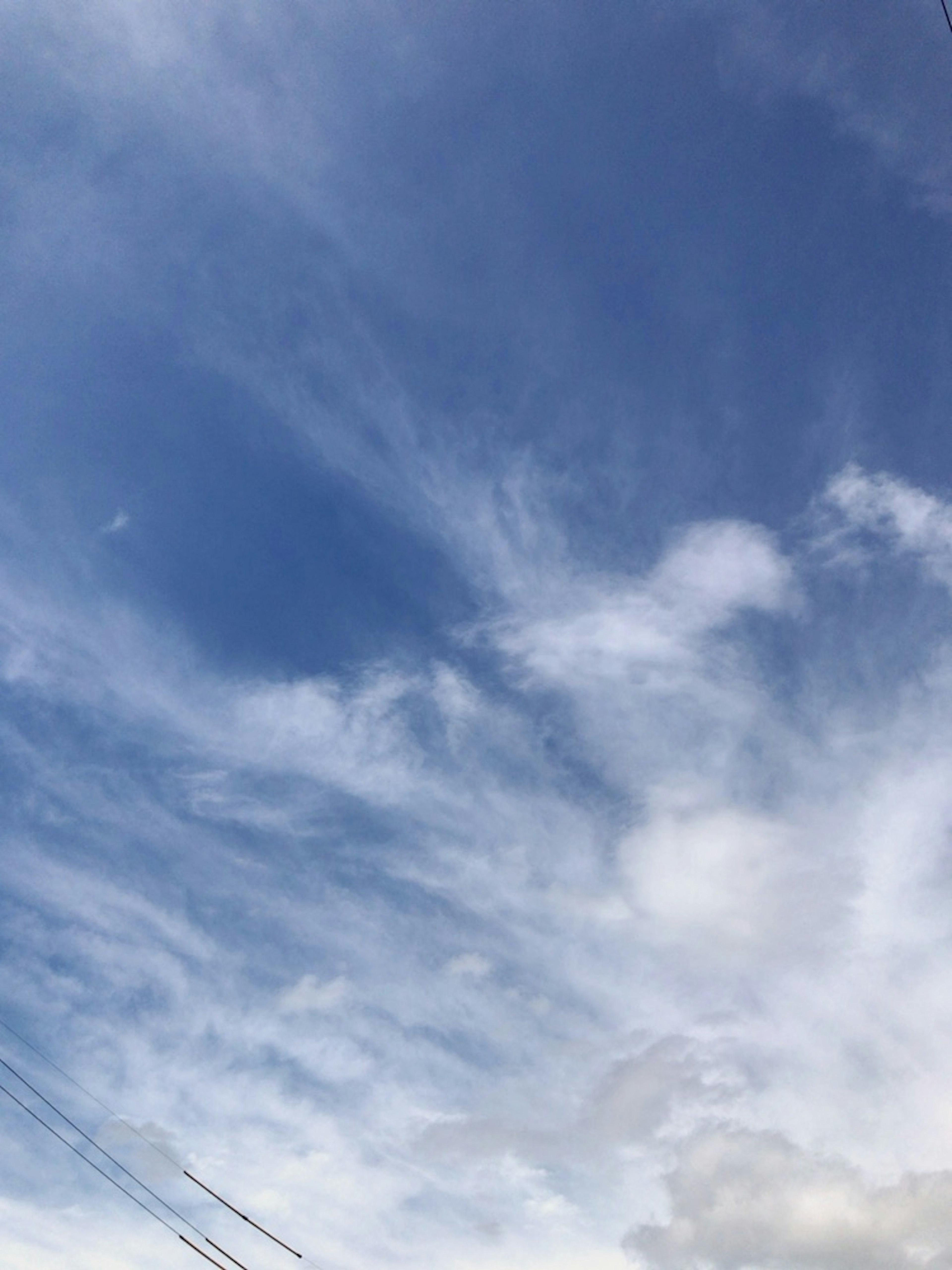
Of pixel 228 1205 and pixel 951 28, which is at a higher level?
pixel 951 28

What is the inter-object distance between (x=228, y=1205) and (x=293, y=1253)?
30.9ft

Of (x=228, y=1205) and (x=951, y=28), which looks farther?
(x=228, y=1205)

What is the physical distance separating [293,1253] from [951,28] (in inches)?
4408

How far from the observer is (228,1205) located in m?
76.4

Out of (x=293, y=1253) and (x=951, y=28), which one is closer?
(x=951, y=28)

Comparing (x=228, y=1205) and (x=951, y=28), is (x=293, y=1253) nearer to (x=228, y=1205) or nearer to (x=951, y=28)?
(x=228, y=1205)

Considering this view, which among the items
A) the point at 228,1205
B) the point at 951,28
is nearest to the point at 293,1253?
the point at 228,1205

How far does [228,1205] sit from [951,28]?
107693 millimetres

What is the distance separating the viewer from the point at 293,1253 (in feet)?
261

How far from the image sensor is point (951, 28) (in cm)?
4531

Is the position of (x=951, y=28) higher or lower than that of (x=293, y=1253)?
higher
